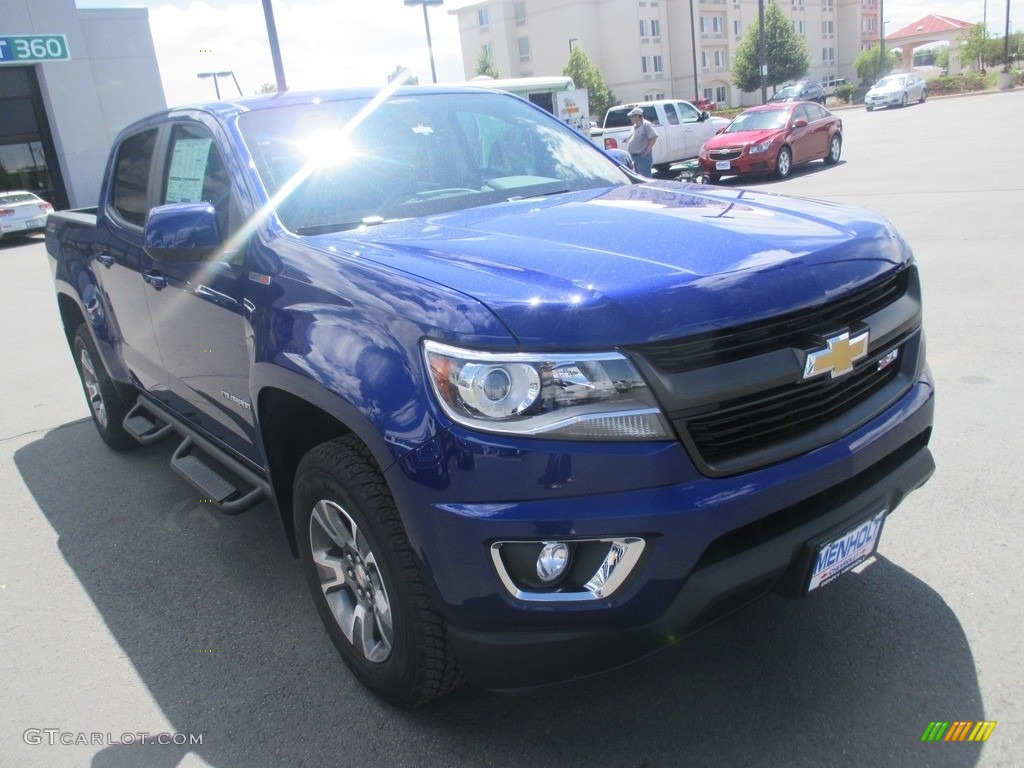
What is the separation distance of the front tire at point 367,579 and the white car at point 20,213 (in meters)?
23.2

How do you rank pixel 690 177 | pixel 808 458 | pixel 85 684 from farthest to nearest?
pixel 690 177 → pixel 85 684 → pixel 808 458

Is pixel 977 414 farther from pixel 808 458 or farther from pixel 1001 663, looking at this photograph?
pixel 808 458

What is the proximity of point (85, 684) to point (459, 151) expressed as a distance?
8.06 ft

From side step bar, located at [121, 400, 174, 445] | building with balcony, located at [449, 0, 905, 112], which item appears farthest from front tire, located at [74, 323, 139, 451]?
building with balcony, located at [449, 0, 905, 112]

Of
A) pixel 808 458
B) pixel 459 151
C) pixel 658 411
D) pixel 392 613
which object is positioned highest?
pixel 459 151

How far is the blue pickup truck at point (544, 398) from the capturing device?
204 cm

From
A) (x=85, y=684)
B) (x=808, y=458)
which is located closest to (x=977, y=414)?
(x=808, y=458)

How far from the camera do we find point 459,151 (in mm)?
3602

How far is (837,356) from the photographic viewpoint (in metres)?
2.29

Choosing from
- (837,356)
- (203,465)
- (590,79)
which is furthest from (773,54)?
(837,356)

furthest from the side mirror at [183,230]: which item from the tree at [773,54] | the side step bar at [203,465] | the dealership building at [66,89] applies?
the tree at [773,54]

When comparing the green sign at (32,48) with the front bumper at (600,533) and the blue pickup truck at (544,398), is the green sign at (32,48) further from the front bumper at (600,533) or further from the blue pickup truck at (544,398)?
the front bumper at (600,533)

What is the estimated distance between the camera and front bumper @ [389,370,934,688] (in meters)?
2.02

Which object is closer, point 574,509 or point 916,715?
point 574,509
